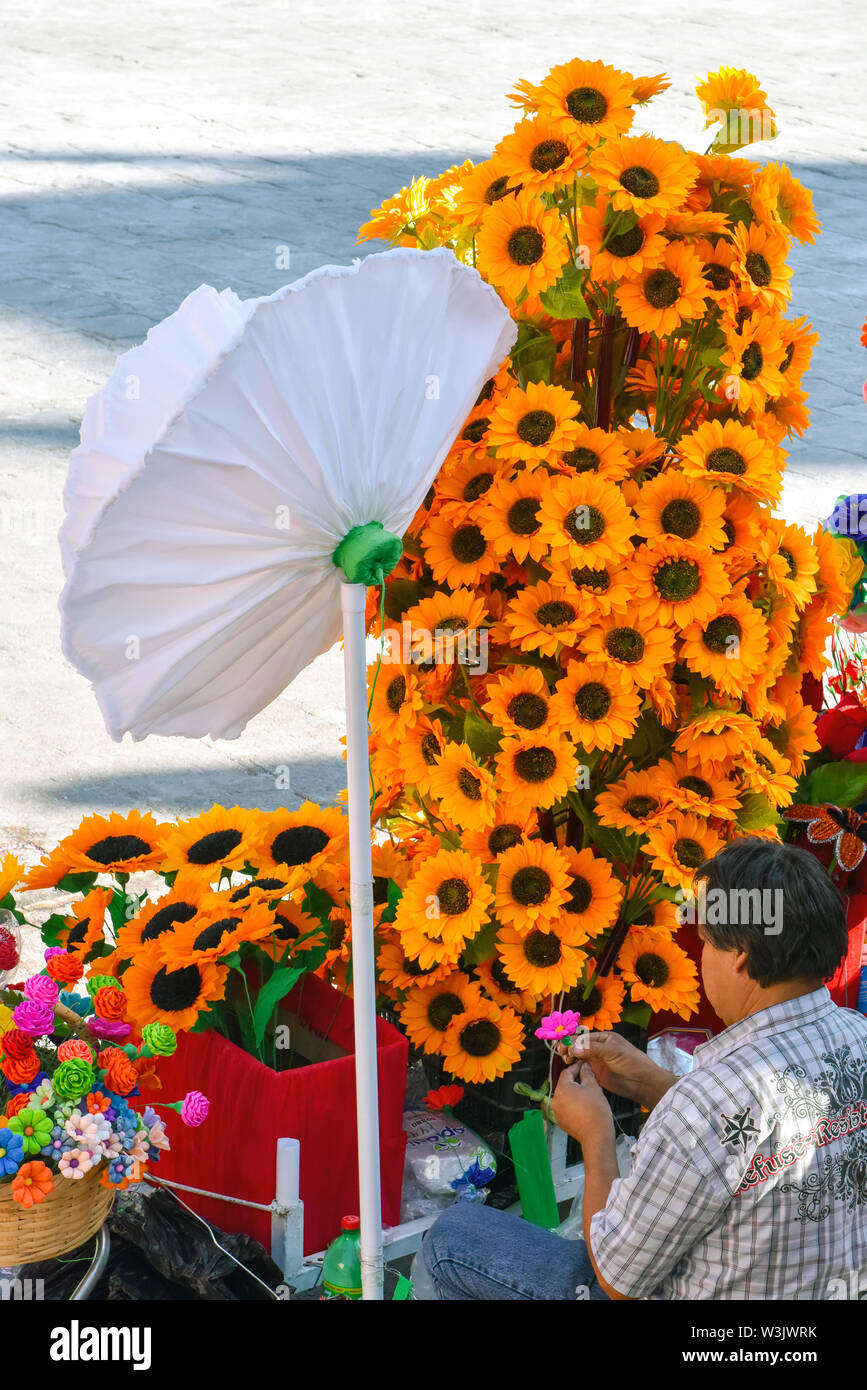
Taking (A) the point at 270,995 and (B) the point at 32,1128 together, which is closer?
(B) the point at 32,1128

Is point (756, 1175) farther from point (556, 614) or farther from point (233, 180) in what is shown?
point (233, 180)

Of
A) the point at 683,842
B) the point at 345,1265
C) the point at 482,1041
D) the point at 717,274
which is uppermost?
the point at 717,274

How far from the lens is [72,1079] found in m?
2.32

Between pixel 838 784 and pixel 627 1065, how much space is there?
0.98 metres

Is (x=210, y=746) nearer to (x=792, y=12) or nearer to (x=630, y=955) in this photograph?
(x=630, y=955)

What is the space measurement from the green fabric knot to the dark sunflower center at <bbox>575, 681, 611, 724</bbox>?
0.58m

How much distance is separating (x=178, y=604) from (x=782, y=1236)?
1084mm

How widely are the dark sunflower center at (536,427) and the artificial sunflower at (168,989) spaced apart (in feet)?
3.14

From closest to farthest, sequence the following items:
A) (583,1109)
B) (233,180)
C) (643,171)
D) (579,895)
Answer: (583,1109), (643,171), (579,895), (233,180)

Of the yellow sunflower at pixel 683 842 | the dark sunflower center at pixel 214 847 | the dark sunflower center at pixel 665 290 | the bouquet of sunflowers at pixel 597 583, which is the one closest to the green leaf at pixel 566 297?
the bouquet of sunflowers at pixel 597 583

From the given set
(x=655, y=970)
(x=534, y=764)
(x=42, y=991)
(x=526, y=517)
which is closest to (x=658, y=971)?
(x=655, y=970)

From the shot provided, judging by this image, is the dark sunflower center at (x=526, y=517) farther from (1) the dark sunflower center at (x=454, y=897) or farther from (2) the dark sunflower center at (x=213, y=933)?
(2) the dark sunflower center at (x=213, y=933)

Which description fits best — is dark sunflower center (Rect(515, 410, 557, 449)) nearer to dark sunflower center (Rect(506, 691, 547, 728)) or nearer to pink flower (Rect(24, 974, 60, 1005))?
dark sunflower center (Rect(506, 691, 547, 728))

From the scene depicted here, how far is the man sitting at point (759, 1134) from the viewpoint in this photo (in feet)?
6.59
